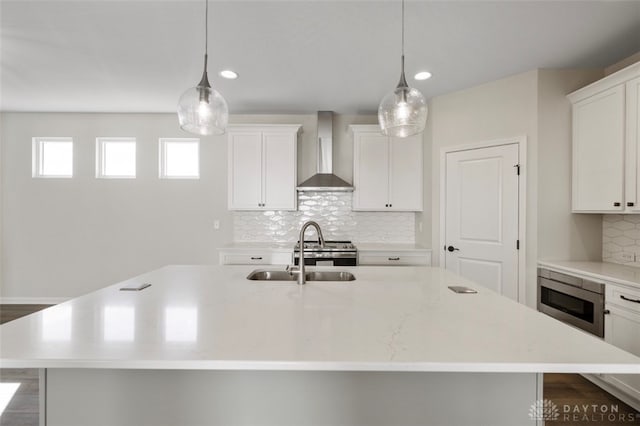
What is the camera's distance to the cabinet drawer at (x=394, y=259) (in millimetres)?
3525

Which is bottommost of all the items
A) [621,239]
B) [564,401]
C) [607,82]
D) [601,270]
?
[564,401]

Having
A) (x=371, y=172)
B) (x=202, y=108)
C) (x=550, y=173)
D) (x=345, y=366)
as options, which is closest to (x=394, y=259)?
(x=371, y=172)

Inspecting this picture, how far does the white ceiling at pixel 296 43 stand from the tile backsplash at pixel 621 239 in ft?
4.87

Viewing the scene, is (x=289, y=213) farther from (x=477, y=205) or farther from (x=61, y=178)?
(x=61, y=178)

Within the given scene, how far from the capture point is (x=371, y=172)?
3844 millimetres

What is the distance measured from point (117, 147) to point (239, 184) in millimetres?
2107

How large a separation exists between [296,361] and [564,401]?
8.21 feet

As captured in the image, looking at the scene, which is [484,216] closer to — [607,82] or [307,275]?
[607,82]

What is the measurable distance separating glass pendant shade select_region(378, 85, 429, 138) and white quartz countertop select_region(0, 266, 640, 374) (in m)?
0.94

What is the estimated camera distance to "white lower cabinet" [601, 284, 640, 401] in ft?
6.35

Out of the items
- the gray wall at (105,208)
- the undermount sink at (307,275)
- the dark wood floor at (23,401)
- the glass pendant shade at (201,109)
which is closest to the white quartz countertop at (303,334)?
the undermount sink at (307,275)

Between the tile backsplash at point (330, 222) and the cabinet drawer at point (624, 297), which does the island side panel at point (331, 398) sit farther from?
the tile backsplash at point (330, 222)

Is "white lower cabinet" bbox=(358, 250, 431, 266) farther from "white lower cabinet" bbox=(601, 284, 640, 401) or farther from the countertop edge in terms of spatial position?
the countertop edge

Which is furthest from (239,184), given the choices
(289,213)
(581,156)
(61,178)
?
(581,156)
